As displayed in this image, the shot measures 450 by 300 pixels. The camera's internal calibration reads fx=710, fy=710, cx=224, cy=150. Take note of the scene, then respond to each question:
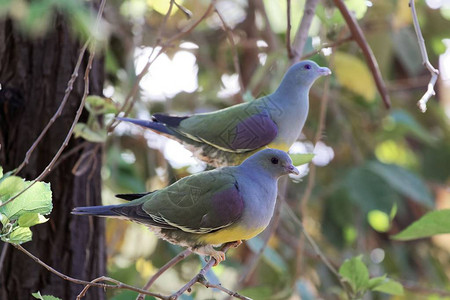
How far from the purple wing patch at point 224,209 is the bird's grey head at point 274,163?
0.14 m

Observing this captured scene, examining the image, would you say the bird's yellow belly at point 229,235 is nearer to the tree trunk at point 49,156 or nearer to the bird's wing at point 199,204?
the bird's wing at point 199,204

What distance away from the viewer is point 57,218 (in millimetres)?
2068

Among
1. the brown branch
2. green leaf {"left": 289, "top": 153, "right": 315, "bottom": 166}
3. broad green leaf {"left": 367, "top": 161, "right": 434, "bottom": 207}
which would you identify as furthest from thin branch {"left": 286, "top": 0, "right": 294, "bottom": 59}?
broad green leaf {"left": 367, "top": 161, "right": 434, "bottom": 207}

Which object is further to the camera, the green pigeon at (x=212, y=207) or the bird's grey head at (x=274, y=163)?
the bird's grey head at (x=274, y=163)

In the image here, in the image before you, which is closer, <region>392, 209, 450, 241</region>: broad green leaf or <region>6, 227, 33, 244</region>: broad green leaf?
<region>6, 227, 33, 244</region>: broad green leaf

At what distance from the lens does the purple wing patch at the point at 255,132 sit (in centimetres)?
216

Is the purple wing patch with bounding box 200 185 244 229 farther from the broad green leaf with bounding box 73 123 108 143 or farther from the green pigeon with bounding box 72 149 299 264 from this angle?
the broad green leaf with bounding box 73 123 108 143

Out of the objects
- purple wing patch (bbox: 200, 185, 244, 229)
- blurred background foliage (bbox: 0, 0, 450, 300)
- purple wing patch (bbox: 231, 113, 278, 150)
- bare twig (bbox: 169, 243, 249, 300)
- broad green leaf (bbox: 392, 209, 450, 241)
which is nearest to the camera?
bare twig (bbox: 169, 243, 249, 300)

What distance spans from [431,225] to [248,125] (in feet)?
2.03

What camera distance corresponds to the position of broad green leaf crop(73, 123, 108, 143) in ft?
6.75

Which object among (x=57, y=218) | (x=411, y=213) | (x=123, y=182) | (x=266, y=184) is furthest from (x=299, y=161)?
(x=411, y=213)

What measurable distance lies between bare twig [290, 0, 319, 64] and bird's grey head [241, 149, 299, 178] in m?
0.51

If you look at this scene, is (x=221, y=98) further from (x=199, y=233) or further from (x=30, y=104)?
(x=199, y=233)

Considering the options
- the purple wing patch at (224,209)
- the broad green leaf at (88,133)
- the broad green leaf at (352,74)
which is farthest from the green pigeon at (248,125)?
the broad green leaf at (352,74)
